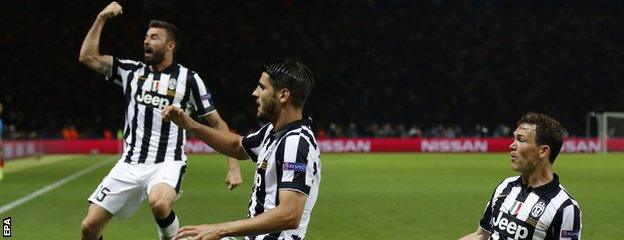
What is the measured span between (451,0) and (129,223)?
45800 mm

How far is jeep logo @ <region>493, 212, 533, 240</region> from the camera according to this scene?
5227 mm

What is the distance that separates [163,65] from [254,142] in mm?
2923

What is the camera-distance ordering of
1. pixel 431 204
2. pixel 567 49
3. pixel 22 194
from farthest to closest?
pixel 567 49, pixel 22 194, pixel 431 204

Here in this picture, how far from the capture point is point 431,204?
572 inches

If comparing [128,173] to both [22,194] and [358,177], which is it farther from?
[358,177]

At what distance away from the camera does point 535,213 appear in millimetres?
5168

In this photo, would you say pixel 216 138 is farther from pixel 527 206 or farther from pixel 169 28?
pixel 169 28

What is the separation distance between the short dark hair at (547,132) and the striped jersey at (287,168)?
4.87 ft

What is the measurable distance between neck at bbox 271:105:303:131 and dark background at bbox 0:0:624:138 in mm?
38195

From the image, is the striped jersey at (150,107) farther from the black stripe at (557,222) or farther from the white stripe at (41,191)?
the white stripe at (41,191)

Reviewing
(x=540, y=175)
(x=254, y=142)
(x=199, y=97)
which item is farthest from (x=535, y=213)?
(x=199, y=97)

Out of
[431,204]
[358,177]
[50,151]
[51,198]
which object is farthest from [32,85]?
[431,204]

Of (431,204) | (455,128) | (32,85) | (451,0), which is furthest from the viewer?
(451,0)

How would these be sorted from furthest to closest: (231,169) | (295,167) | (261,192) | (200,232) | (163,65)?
(163,65)
(231,169)
(261,192)
(295,167)
(200,232)
